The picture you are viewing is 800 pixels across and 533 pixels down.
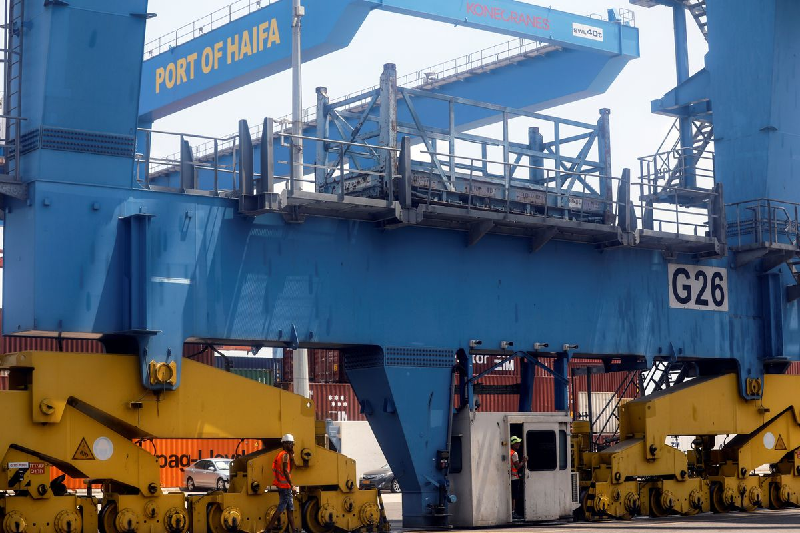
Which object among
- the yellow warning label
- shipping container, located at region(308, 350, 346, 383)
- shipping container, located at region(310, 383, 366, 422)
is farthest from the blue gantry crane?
shipping container, located at region(308, 350, 346, 383)

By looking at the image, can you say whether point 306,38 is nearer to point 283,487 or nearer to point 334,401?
point 334,401

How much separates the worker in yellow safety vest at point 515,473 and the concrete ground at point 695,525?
38cm

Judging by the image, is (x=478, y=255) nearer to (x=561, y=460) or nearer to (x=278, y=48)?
(x=561, y=460)

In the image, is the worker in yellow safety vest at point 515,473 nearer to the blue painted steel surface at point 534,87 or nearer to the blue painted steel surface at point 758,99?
the blue painted steel surface at point 758,99

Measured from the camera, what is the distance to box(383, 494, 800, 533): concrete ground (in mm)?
20812

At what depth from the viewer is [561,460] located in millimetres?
23688

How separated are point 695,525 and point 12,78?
14.2m

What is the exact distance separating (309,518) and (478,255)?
6286mm

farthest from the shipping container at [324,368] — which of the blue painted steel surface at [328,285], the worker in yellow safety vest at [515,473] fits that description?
the worker in yellow safety vest at [515,473]

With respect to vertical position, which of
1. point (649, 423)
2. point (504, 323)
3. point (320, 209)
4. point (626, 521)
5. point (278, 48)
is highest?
point (278, 48)

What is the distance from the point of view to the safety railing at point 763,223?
90.3ft

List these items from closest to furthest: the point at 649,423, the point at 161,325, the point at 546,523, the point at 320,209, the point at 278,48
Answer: the point at 161,325
the point at 320,209
the point at 546,523
the point at 649,423
the point at 278,48

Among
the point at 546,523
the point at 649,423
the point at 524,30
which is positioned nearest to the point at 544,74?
the point at 524,30

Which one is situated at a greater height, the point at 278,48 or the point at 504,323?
the point at 278,48
